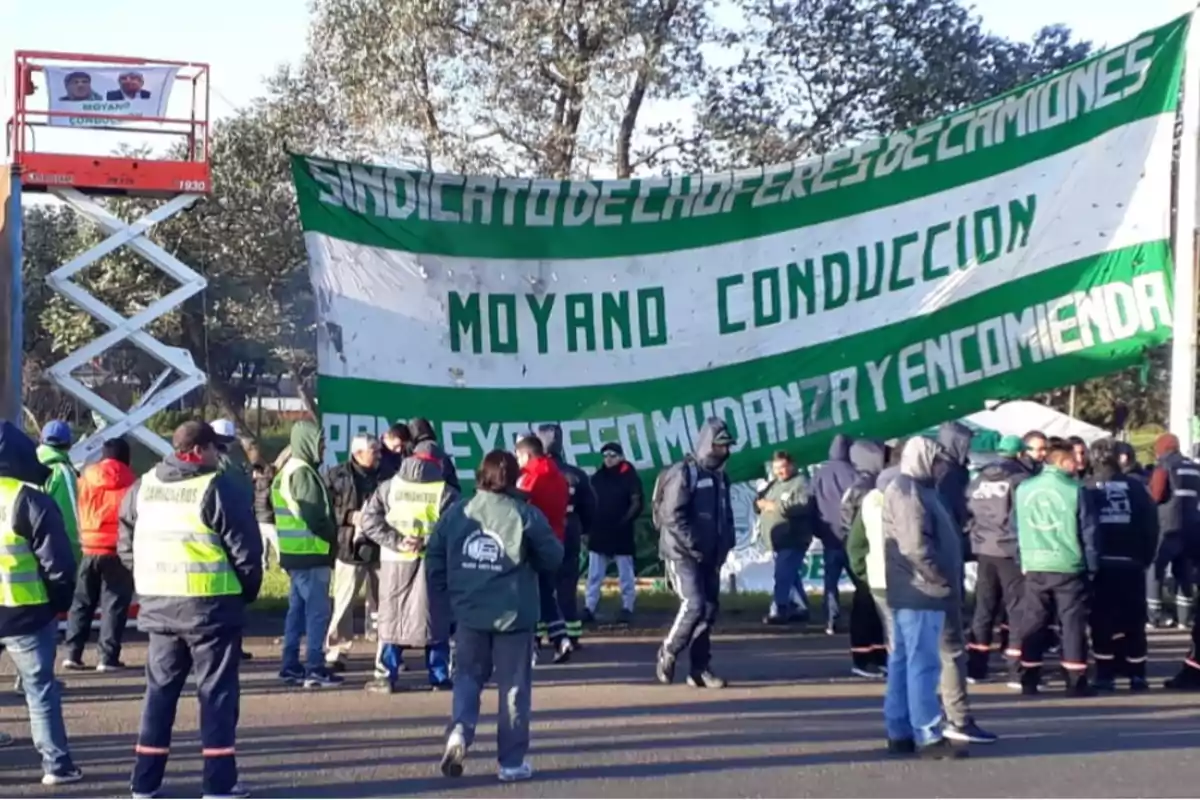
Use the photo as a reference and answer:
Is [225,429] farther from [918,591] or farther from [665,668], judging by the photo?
[918,591]

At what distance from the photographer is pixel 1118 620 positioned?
39.2ft

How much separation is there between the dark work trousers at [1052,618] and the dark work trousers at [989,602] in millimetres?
322

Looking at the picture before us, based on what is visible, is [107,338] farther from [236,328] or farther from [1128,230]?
[236,328]

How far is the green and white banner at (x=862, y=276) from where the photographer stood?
15.2 meters

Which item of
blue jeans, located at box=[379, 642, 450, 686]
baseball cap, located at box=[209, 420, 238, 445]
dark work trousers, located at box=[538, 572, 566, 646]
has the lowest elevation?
blue jeans, located at box=[379, 642, 450, 686]

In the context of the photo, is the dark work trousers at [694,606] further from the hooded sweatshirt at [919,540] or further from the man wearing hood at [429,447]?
the hooded sweatshirt at [919,540]

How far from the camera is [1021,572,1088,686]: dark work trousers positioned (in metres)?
11.4

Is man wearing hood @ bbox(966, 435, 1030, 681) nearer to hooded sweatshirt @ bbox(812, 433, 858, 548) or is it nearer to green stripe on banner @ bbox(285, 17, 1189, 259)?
hooded sweatshirt @ bbox(812, 433, 858, 548)

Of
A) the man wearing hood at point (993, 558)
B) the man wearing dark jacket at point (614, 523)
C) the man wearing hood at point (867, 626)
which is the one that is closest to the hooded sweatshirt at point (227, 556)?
the man wearing hood at point (867, 626)

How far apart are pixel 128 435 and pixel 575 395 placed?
13.7ft

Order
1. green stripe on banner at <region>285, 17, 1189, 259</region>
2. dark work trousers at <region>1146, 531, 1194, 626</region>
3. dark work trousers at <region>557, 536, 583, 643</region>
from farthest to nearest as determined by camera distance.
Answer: green stripe on banner at <region>285, 17, 1189, 259</region>
dark work trousers at <region>1146, 531, 1194, 626</region>
dark work trousers at <region>557, 536, 583, 643</region>

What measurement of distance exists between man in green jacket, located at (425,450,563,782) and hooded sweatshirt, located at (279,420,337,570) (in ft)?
9.99

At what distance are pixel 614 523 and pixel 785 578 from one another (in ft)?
5.94

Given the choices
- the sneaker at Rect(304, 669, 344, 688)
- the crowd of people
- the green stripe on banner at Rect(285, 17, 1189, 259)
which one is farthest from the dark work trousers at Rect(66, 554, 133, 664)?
the green stripe on banner at Rect(285, 17, 1189, 259)
